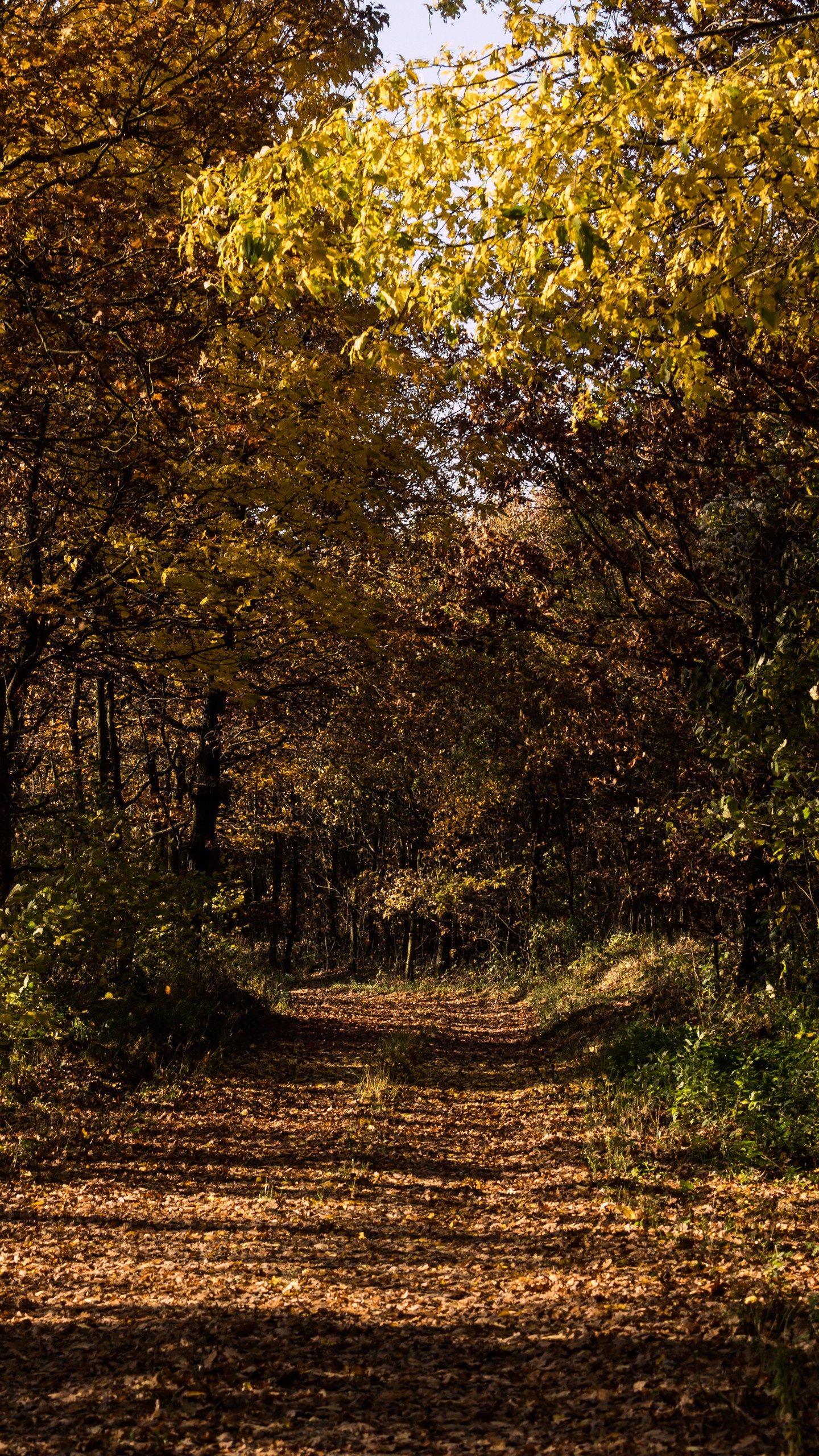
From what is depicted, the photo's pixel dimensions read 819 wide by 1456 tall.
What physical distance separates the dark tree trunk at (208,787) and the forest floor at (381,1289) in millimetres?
4240

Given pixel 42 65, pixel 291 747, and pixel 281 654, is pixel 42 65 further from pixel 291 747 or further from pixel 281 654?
pixel 291 747

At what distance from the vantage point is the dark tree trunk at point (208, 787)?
42.4 ft

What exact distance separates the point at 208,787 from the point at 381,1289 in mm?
8685

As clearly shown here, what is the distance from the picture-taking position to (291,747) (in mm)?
15906

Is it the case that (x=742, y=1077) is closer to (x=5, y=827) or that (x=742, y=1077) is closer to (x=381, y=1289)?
(x=381, y=1289)

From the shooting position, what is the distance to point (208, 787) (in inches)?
525

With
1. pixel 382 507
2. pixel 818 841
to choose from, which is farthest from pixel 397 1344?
pixel 382 507

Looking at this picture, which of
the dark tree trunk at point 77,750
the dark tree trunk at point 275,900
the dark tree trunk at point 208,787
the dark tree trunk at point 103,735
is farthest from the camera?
the dark tree trunk at point 275,900

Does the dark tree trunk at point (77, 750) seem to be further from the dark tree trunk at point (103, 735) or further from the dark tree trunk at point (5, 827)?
the dark tree trunk at point (5, 827)

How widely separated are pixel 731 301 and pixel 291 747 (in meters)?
12.4

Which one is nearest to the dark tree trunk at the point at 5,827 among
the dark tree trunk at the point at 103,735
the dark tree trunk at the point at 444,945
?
the dark tree trunk at the point at 103,735

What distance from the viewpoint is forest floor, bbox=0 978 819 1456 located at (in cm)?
389

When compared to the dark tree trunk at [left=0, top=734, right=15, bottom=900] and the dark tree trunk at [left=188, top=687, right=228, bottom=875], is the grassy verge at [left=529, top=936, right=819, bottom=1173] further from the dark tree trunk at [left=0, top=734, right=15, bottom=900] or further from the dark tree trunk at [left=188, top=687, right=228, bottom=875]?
the dark tree trunk at [left=0, top=734, right=15, bottom=900]

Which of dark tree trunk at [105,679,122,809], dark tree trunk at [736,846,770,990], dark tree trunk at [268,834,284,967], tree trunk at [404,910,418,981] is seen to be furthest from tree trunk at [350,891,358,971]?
dark tree trunk at [736,846,770,990]
